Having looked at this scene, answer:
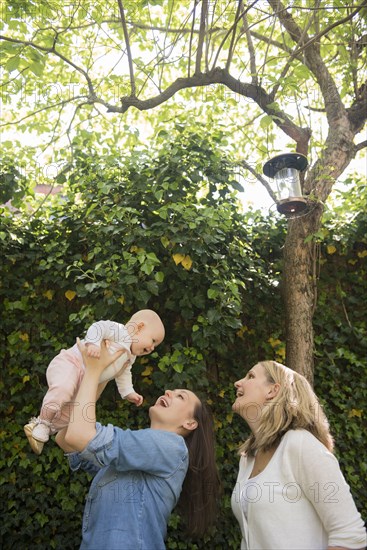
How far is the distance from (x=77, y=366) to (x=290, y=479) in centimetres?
92

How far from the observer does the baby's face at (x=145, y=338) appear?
7.79 ft

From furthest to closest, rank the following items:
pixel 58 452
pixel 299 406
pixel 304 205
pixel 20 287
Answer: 1. pixel 20 287
2. pixel 58 452
3. pixel 304 205
4. pixel 299 406

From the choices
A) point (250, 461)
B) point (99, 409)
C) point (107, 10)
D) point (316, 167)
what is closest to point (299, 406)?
point (250, 461)

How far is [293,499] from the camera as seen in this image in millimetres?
1857

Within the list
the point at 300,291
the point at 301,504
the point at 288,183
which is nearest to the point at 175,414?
the point at 301,504

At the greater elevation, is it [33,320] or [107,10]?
[107,10]

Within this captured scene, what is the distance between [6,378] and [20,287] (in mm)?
626

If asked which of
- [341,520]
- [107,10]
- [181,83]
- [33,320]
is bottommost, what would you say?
[341,520]

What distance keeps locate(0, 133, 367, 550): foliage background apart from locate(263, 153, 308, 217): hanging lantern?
0.49 meters

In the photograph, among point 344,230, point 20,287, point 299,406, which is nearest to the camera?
point 299,406

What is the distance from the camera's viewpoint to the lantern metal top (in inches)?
134

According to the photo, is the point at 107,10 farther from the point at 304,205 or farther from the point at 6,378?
the point at 6,378

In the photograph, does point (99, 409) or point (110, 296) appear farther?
point (99, 409)

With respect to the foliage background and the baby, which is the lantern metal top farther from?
the baby
